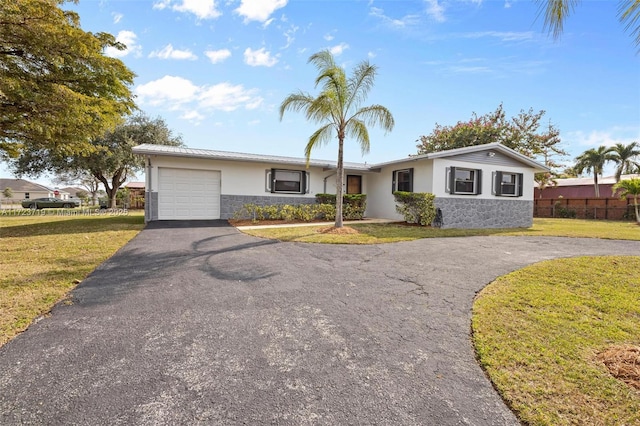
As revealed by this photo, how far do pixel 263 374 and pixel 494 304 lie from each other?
2933 millimetres

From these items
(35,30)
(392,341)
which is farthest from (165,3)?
(392,341)

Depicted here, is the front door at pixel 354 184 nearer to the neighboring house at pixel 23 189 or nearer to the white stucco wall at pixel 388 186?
the white stucco wall at pixel 388 186

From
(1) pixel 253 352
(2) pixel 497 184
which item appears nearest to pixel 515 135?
(2) pixel 497 184

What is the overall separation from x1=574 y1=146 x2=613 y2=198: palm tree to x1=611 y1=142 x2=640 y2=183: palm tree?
51 cm

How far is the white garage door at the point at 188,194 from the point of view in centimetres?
1230

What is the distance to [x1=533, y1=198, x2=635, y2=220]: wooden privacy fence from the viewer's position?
18312 millimetres

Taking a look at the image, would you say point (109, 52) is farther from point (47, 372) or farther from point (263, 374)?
point (263, 374)

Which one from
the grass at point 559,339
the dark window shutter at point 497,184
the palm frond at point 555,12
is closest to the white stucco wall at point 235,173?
the dark window shutter at point 497,184

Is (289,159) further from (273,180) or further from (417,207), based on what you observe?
(417,207)

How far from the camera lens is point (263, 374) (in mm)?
2195

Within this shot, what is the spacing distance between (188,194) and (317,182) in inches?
236

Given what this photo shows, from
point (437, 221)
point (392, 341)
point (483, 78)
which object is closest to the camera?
point (392, 341)

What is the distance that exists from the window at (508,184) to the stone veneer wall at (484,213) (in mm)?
388

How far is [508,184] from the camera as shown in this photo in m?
14.2
